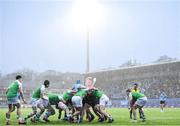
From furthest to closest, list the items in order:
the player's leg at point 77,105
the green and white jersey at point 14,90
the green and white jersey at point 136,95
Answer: the green and white jersey at point 136,95
the player's leg at point 77,105
the green and white jersey at point 14,90

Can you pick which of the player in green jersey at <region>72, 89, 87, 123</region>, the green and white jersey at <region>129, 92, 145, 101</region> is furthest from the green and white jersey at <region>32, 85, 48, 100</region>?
the green and white jersey at <region>129, 92, 145, 101</region>

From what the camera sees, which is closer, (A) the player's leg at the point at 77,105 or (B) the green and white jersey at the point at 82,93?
(A) the player's leg at the point at 77,105

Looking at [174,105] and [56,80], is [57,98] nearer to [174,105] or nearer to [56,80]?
[174,105]

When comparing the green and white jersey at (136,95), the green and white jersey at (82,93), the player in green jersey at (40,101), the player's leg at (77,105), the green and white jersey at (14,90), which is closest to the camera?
the green and white jersey at (14,90)

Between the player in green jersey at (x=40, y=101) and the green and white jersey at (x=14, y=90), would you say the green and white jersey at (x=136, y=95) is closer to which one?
the player in green jersey at (x=40, y=101)

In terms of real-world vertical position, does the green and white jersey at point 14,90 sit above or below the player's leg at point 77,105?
above

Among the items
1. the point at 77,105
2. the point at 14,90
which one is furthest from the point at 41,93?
the point at 77,105

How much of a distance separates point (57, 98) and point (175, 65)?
4115cm

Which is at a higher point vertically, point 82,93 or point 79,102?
point 82,93

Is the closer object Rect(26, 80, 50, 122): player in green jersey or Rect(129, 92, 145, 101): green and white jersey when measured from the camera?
Rect(26, 80, 50, 122): player in green jersey

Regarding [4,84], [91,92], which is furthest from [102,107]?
[4,84]

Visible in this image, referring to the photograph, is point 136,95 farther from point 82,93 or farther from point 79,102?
point 79,102

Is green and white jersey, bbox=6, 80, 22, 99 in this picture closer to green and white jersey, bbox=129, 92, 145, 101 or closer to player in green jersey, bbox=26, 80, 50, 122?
player in green jersey, bbox=26, 80, 50, 122

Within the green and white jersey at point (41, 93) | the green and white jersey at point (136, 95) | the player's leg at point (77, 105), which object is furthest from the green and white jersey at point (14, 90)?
the green and white jersey at point (136, 95)
